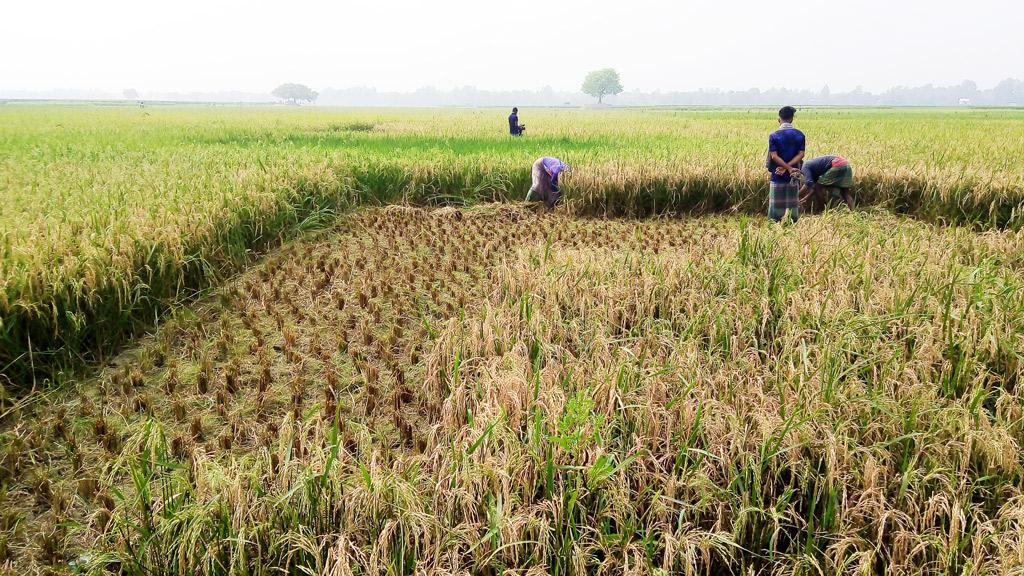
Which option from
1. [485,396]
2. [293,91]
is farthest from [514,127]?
[293,91]

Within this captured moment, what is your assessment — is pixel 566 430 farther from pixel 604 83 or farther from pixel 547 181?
pixel 604 83

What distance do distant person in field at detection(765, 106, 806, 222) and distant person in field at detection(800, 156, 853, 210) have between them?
85 centimetres

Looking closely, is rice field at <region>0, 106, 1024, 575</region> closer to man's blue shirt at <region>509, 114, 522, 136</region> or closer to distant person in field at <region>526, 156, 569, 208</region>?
distant person in field at <region>526, 156, 569, 208</region>

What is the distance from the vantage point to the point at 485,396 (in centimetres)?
275

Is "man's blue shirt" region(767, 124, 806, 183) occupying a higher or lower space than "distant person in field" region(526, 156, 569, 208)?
higher

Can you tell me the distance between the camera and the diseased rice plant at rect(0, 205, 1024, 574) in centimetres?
199

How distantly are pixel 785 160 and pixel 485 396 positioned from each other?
579 centimetres

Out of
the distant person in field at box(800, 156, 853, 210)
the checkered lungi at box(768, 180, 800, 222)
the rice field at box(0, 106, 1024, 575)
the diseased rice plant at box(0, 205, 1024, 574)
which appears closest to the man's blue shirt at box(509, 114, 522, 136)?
the distant person in field at box(800, 156, 853, 210)

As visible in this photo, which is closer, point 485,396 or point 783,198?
point 485,396

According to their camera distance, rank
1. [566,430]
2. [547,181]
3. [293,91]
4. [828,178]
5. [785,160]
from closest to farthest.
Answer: [566,430]
[785,160]
[828,178]
[547,181]
[293,91]

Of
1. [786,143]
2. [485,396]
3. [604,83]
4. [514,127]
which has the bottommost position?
[485,396]

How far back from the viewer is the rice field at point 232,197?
12.1 feet

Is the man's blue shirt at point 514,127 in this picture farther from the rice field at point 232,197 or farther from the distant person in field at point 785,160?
the distant person in field at point 785,160

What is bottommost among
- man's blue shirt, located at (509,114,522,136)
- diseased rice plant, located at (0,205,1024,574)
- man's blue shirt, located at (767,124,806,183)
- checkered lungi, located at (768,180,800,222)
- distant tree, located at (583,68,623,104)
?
diseased rice plant, located at (0,205,1024,574)
